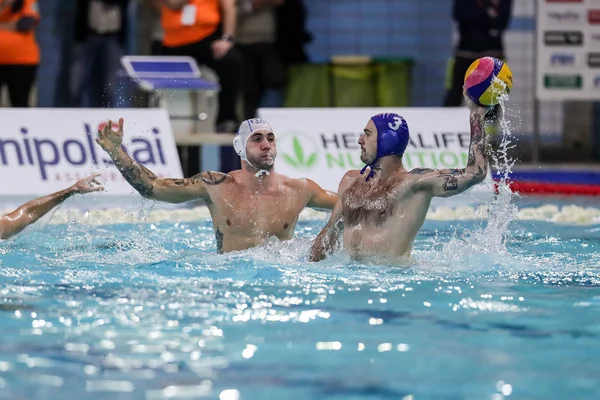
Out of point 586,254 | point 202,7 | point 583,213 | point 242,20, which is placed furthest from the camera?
point 242,20

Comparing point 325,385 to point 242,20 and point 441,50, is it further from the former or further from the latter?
point 441,50

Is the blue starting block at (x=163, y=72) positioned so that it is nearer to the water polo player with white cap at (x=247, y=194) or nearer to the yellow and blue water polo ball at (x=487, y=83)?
the water polo player with white cap at (x=247, y=194)

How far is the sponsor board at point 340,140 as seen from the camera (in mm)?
9016

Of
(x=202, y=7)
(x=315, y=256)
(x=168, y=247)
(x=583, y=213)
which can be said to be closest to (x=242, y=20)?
(x=202, y=7)

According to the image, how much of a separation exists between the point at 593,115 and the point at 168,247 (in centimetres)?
693

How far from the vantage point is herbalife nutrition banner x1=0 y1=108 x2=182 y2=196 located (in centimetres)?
869

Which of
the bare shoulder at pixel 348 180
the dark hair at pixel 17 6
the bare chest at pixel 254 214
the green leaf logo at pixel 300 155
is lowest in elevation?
the green leaf logo at pixel 300 155

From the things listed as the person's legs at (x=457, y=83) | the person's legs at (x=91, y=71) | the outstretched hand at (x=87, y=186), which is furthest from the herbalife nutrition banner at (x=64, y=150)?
the outstretched hand at (x=87, y=186)

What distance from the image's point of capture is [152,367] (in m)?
3.47

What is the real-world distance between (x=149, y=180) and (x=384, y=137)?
1197 mm

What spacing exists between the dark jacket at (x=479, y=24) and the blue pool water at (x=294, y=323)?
184 inches

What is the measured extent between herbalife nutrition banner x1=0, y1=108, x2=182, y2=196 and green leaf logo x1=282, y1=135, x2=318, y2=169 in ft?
2.97

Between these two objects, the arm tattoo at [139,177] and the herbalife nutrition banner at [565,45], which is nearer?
the arm tattoo at [139,177]

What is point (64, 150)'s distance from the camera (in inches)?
346
